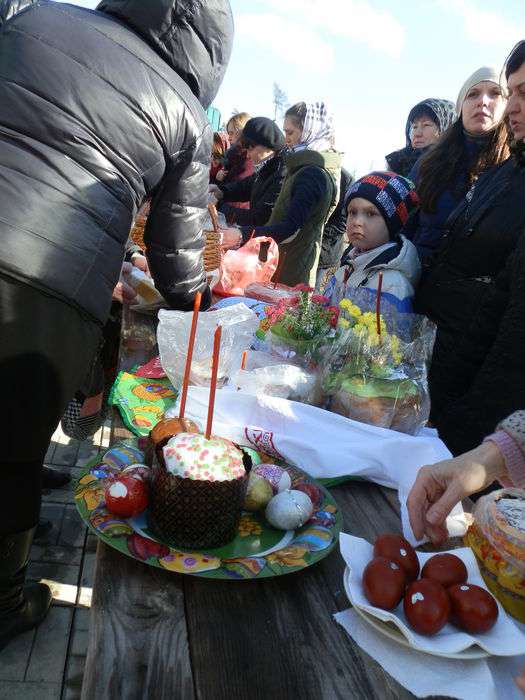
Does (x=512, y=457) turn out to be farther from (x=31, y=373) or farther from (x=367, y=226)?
(x=367, y=226)

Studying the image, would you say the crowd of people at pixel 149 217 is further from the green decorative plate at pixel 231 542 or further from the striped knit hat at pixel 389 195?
the green decorative plate at pixel 231 542

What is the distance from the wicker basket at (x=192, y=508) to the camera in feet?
3.07

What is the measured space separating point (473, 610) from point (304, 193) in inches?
130

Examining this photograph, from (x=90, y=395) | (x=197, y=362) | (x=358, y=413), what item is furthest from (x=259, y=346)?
(x=90, y=395)

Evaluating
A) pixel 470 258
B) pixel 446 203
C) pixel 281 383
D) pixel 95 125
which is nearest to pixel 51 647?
pixel 281 383

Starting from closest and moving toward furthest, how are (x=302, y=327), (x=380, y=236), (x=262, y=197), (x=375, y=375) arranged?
(x=375, y=375), (x=302, y=327), (x=380, y=236), (x=262, y=197)

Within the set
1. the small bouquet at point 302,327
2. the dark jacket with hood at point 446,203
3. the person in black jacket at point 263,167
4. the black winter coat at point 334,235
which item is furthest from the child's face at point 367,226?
the black winter coat at point 334,235

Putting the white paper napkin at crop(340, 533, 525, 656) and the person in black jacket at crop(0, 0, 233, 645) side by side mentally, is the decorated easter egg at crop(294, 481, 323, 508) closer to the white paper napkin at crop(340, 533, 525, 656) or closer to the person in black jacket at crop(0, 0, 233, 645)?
the white paper napkin at crop(340, 533, 525, 656)

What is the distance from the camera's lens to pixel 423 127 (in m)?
3.96

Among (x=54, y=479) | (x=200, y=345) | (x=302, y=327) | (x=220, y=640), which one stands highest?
(x=302, y=327)

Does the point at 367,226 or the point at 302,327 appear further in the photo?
the point at 367,226

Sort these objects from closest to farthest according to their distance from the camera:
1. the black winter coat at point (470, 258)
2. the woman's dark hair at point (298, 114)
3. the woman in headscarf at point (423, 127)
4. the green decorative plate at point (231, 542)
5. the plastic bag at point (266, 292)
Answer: the green decorative plate at point (231, 542), the black winter coat at point (470, 258), the plastic bag at point (266, 292), the woman in headscarf at point (423, 127), the woman's dark hair at point (298, 114)

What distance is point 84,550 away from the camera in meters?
2.37

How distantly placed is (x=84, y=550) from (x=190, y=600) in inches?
66.5
